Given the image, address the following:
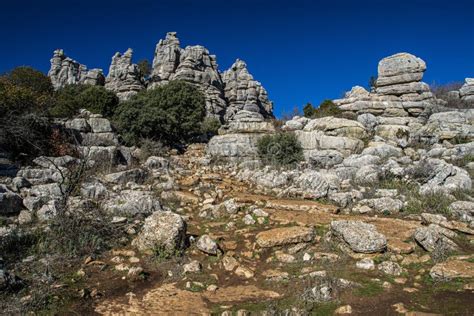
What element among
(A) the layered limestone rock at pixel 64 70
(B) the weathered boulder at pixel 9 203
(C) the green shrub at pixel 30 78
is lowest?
(B) the weathered boulder at pixel 9 203

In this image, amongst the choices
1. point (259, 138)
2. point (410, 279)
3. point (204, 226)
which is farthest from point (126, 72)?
point (410, 279)

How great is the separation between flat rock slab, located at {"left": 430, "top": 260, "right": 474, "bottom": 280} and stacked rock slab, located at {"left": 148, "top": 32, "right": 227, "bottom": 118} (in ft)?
108

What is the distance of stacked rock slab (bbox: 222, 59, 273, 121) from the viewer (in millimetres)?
42344

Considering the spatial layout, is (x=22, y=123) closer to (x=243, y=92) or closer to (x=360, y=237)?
(x=360, y=237)

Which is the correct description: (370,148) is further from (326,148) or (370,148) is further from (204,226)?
(204,226)

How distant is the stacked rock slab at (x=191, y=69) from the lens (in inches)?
1513

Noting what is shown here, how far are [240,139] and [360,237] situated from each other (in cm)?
1085

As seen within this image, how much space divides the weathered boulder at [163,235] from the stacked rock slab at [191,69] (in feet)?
103

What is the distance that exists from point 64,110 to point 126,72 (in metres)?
21.9

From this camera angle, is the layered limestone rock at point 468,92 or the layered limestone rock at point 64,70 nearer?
the layered limestone rock at point 468,92

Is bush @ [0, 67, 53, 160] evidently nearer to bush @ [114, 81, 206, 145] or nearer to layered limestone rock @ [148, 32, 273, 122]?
bush @ [114, 81, 206, 145]

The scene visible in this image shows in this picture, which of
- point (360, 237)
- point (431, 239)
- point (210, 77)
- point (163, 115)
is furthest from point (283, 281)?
point (210, 77)

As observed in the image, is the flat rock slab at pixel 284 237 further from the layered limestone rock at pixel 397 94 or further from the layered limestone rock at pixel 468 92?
the layered limestone rock at pixel 468 92

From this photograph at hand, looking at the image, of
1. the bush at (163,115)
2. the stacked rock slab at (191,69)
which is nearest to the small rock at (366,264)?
the bush at (163,115)
